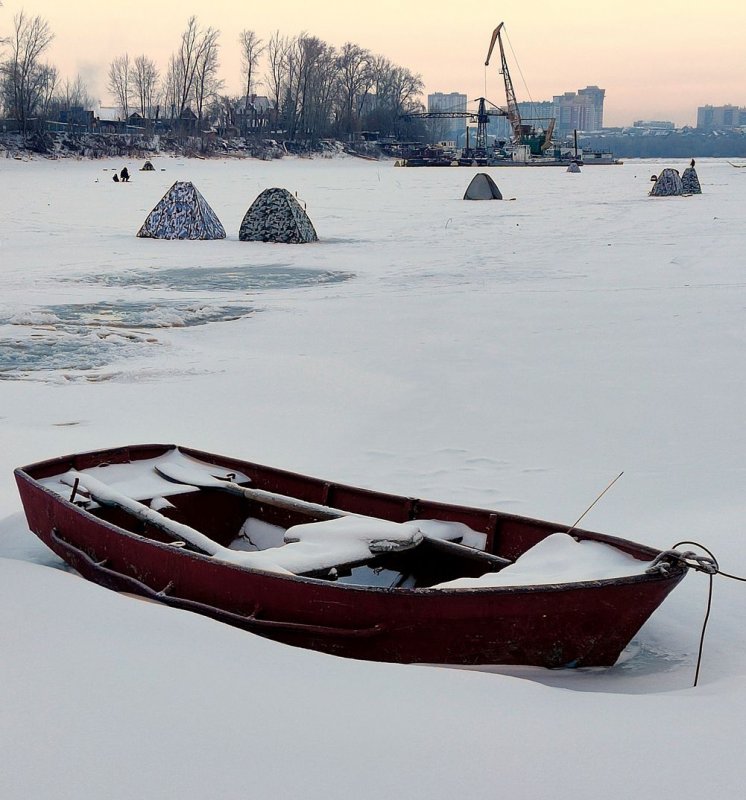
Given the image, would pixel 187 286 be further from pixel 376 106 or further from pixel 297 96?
pixel 376 106

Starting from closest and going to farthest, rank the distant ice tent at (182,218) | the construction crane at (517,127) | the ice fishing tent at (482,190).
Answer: the distant ice tent at (182,218), the ice fishing tent at (482,190), the construction crane at (517,127)

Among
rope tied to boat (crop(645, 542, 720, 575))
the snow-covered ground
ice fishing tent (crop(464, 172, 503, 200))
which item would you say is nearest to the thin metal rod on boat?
the snow-covered ground

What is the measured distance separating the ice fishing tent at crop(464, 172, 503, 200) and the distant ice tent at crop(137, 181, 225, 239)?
50.1 feet

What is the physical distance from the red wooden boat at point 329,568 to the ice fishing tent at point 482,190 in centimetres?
2901

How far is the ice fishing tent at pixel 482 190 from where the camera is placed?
33.4 metres

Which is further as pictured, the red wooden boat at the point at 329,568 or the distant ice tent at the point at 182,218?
the distant ice tent at the point at 182,218

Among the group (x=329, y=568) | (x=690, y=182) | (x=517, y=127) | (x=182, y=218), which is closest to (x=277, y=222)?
(x=182, y=218)

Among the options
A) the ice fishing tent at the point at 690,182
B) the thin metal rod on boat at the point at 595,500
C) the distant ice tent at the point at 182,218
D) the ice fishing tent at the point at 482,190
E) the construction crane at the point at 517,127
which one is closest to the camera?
the thin metal rod on boat at the point at 595,500

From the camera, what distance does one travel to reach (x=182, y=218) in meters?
19.6

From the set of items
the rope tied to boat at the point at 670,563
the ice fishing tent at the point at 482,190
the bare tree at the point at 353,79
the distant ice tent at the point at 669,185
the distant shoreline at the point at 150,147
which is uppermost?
the bare tree at the point at 353,79

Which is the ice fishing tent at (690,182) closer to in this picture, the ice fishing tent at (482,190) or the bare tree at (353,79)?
the ice fishing tent at (482,190)

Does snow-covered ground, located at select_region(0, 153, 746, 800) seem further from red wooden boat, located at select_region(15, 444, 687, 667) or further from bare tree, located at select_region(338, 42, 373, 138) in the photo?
bare tree, located at select_region(338, 42, 373, 138)

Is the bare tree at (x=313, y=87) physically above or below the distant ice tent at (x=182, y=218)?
above

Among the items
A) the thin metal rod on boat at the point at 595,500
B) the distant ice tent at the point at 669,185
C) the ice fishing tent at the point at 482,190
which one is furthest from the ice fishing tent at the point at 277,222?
the distant ice tent at the point at 669,185
